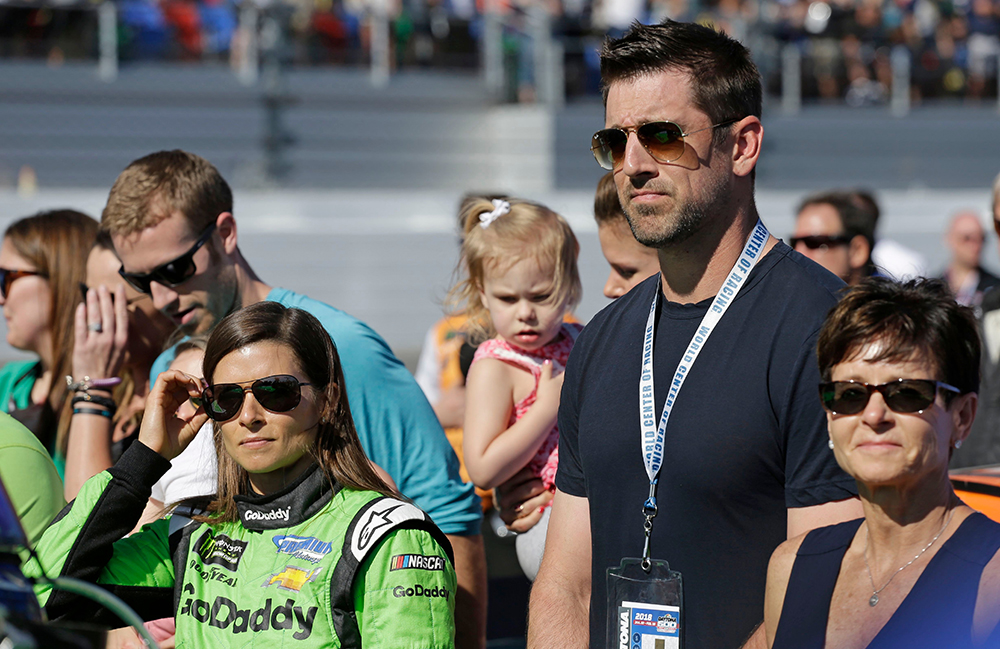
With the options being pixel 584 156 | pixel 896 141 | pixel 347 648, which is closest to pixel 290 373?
pixel 347 648

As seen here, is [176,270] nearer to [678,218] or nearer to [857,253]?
[678,218]

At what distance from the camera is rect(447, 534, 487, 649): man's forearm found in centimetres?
325

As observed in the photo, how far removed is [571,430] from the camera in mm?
2727

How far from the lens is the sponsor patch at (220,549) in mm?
2699

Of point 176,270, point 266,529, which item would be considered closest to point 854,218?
point 176,270

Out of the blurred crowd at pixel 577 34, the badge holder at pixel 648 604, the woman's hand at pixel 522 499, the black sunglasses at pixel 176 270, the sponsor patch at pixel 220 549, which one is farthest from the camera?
the blurred crowd at pixel 577 34

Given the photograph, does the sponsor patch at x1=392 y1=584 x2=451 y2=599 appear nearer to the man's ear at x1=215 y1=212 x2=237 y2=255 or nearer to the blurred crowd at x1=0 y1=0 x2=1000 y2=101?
the man's ear at x1=215 y1=212 x2=237 y2=255

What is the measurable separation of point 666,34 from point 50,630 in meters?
1.74

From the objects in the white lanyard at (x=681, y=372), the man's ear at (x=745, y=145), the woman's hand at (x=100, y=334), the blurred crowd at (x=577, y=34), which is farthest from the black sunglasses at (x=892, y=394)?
the blurred crowd at (x=577, y=34)

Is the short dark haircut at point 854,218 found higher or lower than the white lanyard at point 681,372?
higher

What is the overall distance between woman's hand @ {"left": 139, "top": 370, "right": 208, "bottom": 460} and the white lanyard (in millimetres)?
1189

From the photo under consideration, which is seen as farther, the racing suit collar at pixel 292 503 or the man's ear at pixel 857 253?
the man's ear at pixel 857 253

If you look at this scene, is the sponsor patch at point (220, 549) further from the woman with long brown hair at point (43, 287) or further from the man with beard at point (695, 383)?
the woman with long brown hair at point (43, 287)

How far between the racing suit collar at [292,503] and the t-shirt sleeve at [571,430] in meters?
0.55
